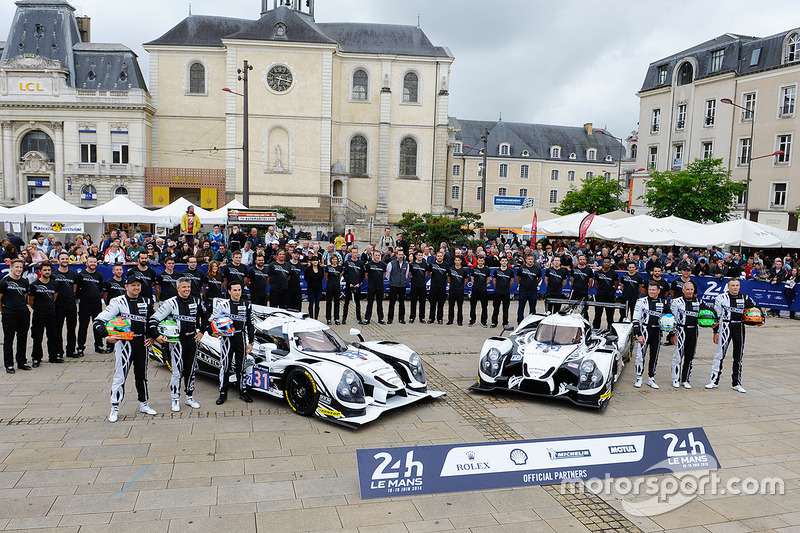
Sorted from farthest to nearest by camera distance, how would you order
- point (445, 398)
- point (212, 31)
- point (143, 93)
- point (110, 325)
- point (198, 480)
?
point (212, 31) < point (143, 93) < point (445, 398) < point (110, 325) < point (198, 480)

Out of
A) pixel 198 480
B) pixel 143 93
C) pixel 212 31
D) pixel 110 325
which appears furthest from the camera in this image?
pixel 212 31

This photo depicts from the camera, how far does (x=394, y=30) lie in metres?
53.2

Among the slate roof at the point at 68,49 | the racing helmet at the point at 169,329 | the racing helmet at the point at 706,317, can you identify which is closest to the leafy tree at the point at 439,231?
the racing helmet at the point at 706,317

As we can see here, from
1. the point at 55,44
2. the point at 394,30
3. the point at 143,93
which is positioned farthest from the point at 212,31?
the point at 394,30

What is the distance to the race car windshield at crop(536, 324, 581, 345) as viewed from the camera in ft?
32.1

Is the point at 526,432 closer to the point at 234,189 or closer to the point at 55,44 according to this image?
the point at 234,189

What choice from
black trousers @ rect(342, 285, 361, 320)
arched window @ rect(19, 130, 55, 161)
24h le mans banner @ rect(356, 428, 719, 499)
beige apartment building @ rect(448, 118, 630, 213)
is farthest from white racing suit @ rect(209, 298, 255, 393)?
beige apartment building @ rect(448, 118, 630, 213)

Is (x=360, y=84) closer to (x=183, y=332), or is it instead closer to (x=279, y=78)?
(x=279, y=78)

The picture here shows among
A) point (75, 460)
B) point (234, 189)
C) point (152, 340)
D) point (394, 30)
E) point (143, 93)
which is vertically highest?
point (394, 30)

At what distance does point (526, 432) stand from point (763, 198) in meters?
39.6

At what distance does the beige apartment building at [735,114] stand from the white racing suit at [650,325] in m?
31.0

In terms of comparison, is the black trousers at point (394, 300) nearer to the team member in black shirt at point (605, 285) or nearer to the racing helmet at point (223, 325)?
the team member in black shirt at point (605, 285)

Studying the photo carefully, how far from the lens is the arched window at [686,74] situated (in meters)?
44.4

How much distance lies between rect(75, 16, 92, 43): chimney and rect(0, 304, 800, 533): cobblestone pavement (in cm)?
5371
